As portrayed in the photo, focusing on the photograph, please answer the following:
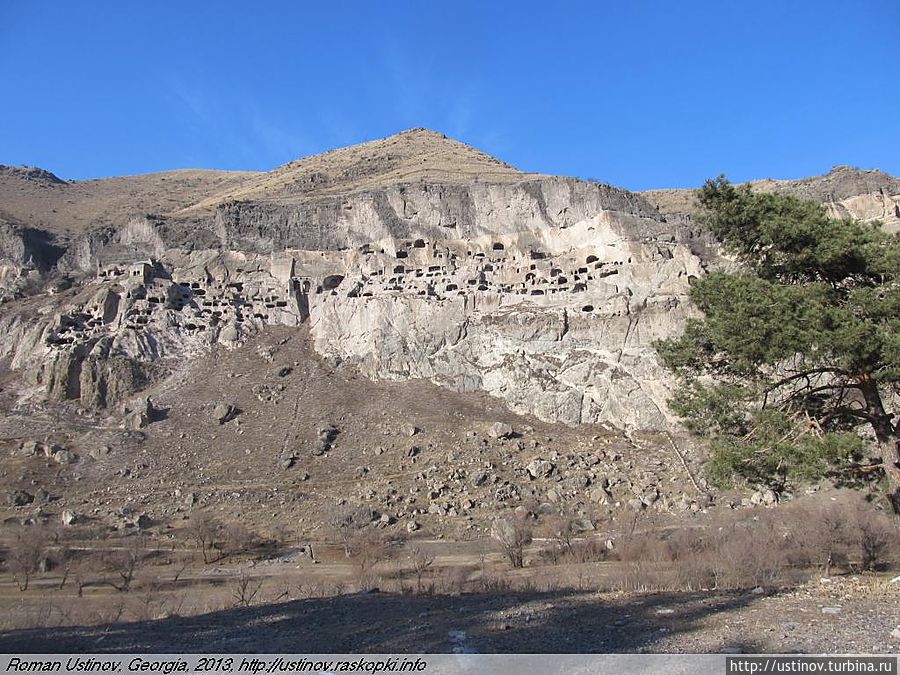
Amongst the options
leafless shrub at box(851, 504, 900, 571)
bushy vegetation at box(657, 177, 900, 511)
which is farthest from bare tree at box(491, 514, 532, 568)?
bushy vegetation at box(657, 177, 900, 511)

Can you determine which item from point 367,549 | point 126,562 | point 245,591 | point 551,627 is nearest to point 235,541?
point 126,562

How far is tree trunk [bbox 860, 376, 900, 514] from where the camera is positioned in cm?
1238

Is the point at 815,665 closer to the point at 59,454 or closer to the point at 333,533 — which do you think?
the point at 333,533

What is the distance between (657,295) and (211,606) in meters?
39.6

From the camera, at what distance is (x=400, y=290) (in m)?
57.0

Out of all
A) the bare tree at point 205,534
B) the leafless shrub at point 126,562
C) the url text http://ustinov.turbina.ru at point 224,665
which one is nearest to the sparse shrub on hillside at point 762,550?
the url text http://ustinov.turbina.ru at point 224,665

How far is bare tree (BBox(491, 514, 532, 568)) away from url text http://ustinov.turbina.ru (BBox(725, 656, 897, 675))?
1987cm

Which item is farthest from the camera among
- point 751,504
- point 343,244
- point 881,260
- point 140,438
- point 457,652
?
point 343,244

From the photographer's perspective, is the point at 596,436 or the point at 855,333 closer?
the point at 855,333

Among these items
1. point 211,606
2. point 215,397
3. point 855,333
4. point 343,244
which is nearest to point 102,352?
point 215,397

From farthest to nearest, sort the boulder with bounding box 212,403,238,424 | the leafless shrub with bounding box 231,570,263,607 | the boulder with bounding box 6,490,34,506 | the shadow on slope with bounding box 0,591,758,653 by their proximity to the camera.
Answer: the boulder with bounding box 212,403,238,424 < the boulder with bounding box 6,490,34,506 < the leafless shrub with bounding box 231,570,263,607 < the shadow on slope with bounding box 0,591,758,653

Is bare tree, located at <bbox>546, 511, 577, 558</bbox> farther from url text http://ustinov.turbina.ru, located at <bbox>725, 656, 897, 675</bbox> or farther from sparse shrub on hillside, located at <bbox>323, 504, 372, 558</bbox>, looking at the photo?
url text http://ustinov.turbina.ru, located at <bbox>725, 656, 897, 675</bbox>

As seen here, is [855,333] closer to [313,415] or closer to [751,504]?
[751,504]

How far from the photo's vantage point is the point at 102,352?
4894 cm
